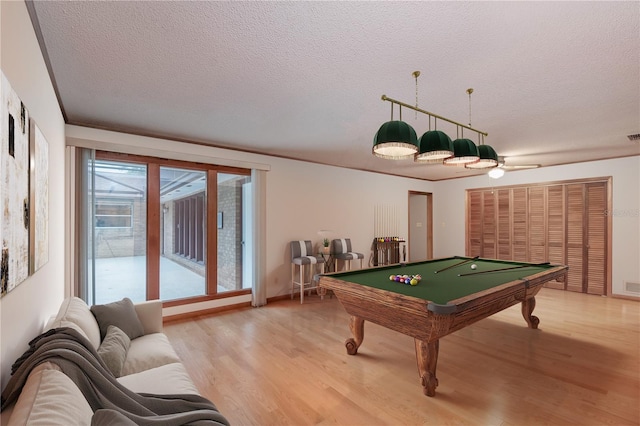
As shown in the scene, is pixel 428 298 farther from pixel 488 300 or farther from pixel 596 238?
pixel 596 238

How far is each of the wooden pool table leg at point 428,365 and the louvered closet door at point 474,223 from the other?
5.32 meters

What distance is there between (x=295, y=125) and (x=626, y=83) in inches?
118

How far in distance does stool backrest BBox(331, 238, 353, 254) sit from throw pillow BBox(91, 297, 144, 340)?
12.1ft

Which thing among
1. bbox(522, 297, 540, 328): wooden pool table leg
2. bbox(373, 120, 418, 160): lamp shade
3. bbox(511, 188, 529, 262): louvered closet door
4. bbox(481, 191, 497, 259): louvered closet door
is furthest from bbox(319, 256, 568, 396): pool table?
bbox(481, 191, 497, 259): louvered closet door

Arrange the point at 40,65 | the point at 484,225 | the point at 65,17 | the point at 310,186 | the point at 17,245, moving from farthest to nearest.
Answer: the point at 484,225
the point at 310,186
the point at 40,65
the point at 65,17
the point at 17,245

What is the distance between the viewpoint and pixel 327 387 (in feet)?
7.96

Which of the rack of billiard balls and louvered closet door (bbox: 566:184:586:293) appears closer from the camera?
the rack of billiard balls

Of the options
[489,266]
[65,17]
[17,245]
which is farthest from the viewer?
[489,266]

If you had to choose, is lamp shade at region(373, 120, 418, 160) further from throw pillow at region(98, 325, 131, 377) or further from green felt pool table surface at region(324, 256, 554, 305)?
throw pillow at region(98, 325, 131, 377)

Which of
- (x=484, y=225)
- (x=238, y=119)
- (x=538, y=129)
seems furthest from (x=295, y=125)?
(x=484, y=225)

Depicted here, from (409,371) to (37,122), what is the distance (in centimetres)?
331

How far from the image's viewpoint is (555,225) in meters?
5.86

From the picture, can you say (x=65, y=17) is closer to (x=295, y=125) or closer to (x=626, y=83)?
(x=295, y=125)

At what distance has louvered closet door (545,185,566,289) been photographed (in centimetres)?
578
